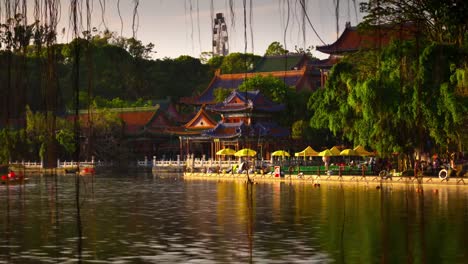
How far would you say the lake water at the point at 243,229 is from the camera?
69.7ft

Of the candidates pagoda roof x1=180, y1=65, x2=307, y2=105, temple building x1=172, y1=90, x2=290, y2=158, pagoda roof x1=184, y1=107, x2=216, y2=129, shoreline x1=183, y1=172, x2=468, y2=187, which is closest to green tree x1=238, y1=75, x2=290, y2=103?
temple building x1=172, y1=90, x2=290, y2=158

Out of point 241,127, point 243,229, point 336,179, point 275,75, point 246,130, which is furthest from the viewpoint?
point 275,75

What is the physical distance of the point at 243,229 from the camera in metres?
28.2

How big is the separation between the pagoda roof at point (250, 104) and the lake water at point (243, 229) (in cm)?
3619

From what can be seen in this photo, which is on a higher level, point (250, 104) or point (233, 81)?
point (233, 81)

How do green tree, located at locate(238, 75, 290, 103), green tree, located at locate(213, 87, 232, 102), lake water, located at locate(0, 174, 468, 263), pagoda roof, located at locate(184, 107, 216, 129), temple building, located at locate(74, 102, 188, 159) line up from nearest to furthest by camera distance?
lake water, located at locate(0, 174, 468, 263) → green tree, located at locate(238, 75, 290, 103) → pagoda roof, located at locate(184, 107, 216, 129) → temple building, located at locate(74, 102, 188, 159) → green tree, located at locate(213, 87, 232, 102)

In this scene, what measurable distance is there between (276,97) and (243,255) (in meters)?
66.6

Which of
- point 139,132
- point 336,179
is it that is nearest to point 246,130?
point 139,132

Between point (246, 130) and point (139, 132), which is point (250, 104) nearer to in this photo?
point (246, 130)

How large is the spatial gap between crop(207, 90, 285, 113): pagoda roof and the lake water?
36.2m

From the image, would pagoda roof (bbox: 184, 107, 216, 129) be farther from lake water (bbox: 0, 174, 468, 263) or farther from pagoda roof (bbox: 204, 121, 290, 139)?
lake water (bbox: 0, 174, 468, 263)

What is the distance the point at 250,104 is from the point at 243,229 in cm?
5360

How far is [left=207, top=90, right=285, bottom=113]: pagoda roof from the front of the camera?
83.5m

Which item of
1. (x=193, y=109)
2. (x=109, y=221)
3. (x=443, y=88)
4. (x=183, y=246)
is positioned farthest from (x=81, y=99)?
(x=183, y=246)
